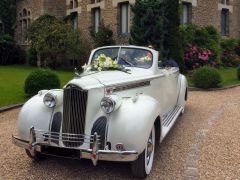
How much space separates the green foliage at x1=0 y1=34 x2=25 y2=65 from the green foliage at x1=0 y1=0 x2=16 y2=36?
5.86 ft

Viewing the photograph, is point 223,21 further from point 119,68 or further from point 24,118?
point 24,118

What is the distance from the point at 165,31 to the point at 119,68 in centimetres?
1047

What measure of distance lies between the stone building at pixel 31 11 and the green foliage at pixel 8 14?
1.26 feet

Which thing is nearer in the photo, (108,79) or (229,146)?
(108,79)

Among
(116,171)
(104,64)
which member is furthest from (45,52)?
(116,171)

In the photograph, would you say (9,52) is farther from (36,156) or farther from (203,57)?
(36,156)

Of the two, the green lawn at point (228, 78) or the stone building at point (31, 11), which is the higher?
the stone building at point (31, 11)

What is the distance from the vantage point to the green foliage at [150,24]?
53.3ft

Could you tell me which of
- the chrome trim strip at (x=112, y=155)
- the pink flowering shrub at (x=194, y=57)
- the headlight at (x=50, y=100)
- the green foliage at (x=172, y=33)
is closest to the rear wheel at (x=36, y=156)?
the headlight at (x=50, y=100)

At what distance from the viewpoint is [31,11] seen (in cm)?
2630

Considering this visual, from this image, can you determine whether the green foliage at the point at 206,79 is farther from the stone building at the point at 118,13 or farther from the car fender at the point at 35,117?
the car fender at the point at 35,117

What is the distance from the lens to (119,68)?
20.5 ft

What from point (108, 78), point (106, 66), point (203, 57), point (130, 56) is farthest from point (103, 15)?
point (108, 78)

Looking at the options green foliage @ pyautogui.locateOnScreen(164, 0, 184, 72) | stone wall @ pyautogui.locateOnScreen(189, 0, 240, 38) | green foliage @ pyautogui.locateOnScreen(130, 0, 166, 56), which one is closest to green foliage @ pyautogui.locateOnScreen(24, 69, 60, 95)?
green foliage @ pyautogui.locateOnScreen(130, 0, 166, 56)
